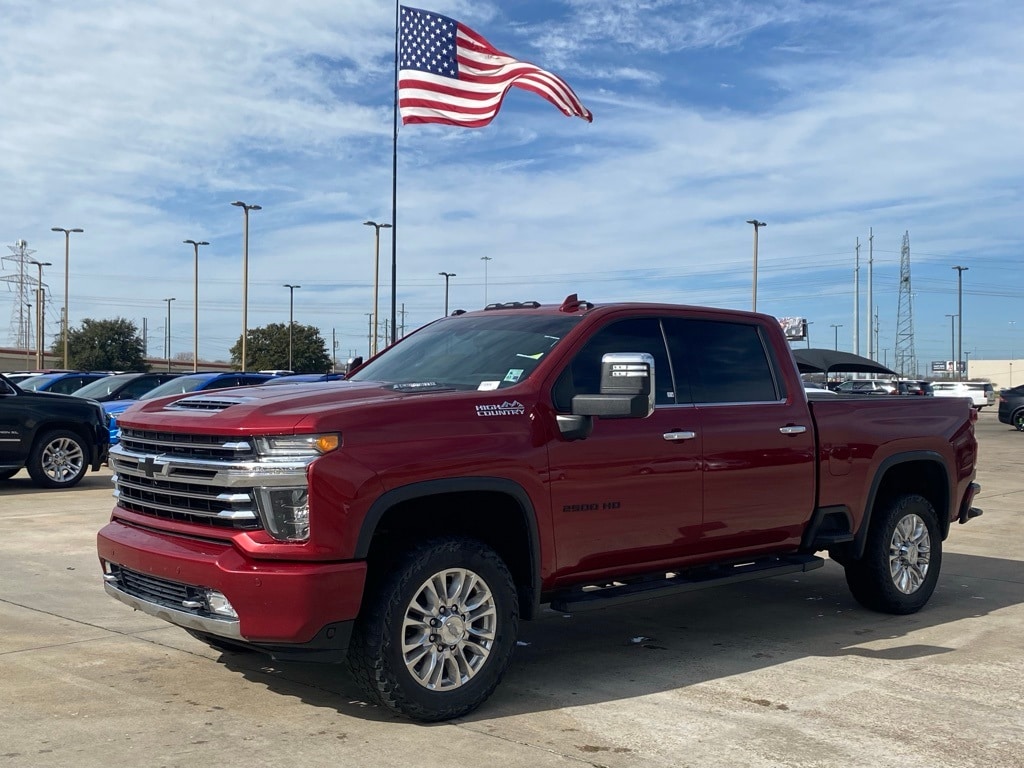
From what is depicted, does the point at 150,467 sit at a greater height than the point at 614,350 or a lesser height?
lesser

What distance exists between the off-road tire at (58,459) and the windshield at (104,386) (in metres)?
5.30

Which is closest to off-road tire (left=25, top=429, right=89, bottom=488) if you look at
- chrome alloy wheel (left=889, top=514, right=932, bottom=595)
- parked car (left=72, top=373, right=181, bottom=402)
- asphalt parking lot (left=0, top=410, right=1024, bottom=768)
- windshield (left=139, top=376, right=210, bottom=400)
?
windshield (left=139, top=376, right=210, bottom=400)

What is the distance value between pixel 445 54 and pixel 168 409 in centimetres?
1426

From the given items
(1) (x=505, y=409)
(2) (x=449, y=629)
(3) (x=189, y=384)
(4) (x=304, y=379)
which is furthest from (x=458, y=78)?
(2) (x=449, y=629)

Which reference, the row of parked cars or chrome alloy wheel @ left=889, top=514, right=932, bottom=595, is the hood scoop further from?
the row of parked cars

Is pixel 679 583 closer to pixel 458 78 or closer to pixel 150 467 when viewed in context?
pixel 150 467

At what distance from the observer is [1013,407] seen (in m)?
32.9

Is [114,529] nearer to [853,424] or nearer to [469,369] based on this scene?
[469,369]

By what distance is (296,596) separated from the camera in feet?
14.8

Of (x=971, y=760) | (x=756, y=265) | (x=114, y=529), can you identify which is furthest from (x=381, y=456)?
(x=756, y=265)

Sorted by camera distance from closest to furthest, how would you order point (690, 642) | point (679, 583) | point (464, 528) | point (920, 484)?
1. point (464, 528)
2. point (679, 583)
3. point (690, 642)
4. point (920, 484)

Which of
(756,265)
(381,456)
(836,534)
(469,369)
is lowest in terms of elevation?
(836,534)

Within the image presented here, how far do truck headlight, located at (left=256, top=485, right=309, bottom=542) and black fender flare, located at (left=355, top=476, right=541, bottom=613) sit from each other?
0.82ft

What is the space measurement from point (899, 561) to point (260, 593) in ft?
15.4
